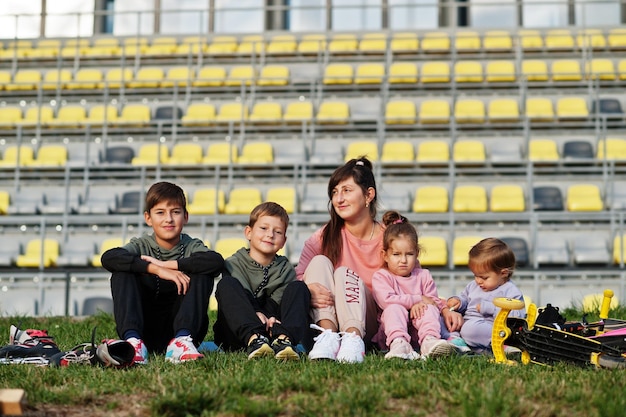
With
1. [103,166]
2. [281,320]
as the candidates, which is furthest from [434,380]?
[103,166]

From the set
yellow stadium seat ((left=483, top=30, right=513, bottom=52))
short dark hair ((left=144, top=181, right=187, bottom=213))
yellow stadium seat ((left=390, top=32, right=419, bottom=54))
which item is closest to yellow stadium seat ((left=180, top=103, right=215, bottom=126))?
yellow stadium seat ((left=390, top=32, right=419, bottom=54))

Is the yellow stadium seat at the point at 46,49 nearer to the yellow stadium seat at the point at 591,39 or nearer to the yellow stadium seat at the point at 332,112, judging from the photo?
the yellow stadium seat at the point at 332,112

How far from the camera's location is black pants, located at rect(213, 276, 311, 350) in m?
4.10

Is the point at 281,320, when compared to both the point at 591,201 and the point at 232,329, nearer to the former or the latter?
the point at 232,329

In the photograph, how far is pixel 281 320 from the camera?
426cm

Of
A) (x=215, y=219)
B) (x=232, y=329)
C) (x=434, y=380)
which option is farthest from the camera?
(x=215, y=219)

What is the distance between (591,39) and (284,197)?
670cm

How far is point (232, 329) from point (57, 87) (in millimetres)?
11080

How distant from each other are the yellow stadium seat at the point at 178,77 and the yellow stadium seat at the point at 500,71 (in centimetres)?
462

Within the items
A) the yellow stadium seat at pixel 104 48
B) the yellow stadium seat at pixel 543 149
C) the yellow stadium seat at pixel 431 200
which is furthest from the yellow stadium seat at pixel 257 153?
the yellow stadium seat at pixel 104 48

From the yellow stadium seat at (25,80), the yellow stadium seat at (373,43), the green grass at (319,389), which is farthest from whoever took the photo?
the yellow stadium seat at (373,43)

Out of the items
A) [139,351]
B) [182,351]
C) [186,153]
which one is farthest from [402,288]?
[186,153]

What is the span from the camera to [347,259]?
4895mm

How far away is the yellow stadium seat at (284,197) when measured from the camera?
10836 millimetres
